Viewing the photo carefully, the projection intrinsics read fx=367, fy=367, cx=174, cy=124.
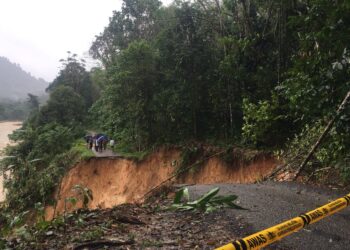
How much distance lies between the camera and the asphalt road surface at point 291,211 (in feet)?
16.2

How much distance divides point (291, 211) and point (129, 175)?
1610 centimetres

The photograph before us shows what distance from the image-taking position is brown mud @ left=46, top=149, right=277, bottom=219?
1821 centimetres

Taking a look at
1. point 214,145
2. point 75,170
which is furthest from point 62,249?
point 75,170

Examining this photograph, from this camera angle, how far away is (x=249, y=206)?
6.93 m

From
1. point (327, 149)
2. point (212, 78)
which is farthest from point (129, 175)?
point (327, 149)

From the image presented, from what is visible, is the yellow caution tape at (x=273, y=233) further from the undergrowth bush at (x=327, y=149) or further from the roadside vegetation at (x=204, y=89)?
the roadside vegetation at (x=204, y=89)

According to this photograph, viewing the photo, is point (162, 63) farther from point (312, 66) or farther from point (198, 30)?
point (312, 66)

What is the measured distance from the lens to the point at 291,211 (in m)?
6.51

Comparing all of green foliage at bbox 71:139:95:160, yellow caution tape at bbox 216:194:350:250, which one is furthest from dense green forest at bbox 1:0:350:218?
yellow caution tape at bbox 216:194:350:250

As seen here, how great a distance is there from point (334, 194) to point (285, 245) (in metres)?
3.73

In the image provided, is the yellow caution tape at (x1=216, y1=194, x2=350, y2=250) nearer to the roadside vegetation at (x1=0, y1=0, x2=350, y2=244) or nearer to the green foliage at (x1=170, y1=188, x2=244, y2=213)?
the green foliage at (x1=170, y1=188, x2=244, y2=213)

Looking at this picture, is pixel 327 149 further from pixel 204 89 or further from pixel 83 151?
pixel 83 151

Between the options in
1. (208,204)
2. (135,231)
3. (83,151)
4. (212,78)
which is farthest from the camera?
(83,151)

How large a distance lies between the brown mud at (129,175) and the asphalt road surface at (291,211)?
8.46 meters
